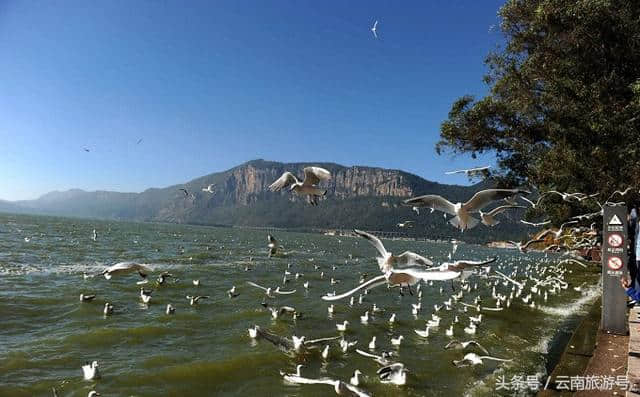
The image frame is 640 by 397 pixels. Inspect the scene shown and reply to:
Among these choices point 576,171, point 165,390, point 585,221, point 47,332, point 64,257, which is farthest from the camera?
point 64,257

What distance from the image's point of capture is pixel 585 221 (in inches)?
791

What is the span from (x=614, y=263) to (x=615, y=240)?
0.48 meters

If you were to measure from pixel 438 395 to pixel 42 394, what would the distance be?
724cm

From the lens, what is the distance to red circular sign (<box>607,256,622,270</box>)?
29.1 feet

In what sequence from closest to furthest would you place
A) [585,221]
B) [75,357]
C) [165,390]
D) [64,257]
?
[165,390], [75,357], [585,221], [64,257]

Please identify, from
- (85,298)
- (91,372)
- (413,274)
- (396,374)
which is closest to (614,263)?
(396,374)

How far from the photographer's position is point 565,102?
13.3m

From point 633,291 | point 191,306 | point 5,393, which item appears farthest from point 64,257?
point 633,291

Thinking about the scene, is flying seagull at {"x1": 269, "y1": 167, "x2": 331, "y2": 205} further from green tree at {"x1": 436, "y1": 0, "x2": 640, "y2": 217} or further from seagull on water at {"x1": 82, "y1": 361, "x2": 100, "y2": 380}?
green tree at {"x1": 436, "y1": 0, "x2": 640, "y2": 217}

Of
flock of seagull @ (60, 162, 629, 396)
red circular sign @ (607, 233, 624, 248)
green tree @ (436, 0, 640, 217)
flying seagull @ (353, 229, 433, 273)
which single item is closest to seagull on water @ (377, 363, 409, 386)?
flock of seagull @ (60, 162, 629, 396)

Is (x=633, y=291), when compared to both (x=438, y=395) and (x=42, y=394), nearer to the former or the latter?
(x=438, y=395)

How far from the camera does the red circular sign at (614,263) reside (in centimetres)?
888

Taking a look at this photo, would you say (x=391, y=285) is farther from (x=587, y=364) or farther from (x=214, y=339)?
(x=214, y=339)

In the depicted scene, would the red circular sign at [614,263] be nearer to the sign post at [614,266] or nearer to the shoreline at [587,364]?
the sign post at [614,266]
